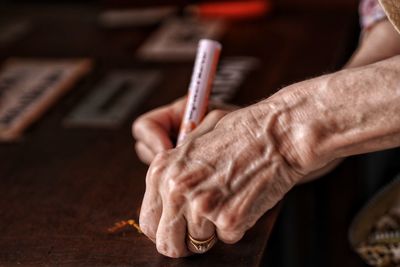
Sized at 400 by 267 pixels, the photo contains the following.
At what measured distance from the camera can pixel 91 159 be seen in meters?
1.14

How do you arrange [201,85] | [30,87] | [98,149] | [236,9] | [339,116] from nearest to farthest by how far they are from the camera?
[339,116], [201,85], [98,149], [30,87], [236,9]

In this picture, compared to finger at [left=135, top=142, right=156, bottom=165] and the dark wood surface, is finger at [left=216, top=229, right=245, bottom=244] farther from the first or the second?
finger at [left=135, top=142, right=156, bottom=165]

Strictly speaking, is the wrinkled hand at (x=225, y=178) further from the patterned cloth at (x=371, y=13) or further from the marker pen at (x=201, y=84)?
the patterned cloth at (x=371, y=13)

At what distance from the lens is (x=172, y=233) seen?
0.81 meters

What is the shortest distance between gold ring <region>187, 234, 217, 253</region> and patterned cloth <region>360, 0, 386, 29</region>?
1.78ft

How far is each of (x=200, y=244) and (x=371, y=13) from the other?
0.58 m

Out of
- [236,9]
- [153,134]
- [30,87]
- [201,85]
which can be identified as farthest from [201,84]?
[236,9]

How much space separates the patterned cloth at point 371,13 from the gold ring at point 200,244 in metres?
0.54

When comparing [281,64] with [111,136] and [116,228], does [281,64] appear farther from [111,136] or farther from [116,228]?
[116,228]

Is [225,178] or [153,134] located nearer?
[225,178]

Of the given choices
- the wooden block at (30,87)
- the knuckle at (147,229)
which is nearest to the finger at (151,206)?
the knuckle at (147,229)

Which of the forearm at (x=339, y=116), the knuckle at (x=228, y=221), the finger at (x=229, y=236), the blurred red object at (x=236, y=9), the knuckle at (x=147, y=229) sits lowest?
the blurred red object at (x=236, y=9)

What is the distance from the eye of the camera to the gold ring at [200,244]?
819 millimetres

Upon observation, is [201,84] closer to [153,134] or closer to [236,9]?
[153,134]
